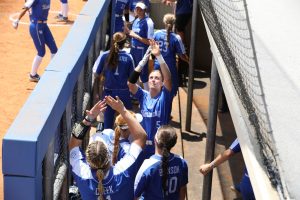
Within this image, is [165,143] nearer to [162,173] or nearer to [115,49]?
[162,173]

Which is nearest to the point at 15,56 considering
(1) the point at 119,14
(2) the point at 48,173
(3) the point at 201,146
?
(1) the point at 119,14

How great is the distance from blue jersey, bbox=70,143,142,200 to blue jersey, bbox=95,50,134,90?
2738mm

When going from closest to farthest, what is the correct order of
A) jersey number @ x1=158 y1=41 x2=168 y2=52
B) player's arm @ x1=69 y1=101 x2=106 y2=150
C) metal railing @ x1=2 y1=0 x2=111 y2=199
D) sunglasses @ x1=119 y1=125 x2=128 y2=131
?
metal railing @ x1=2 y1=0 x2=111 y2=199
player's arm @ x1=69 y1=101 x2=106 y2=150
sunglasses @ x1=119 y1=125 x2=128 y2=131
jersey number @ x1=158 y1=41 x2=168 y2=52

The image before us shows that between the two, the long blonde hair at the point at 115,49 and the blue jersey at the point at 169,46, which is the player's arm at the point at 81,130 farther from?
the blue jersey at the point at 169,46

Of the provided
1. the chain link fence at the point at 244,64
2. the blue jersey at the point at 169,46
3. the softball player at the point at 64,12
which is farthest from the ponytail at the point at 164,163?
the softball player at the point at 64,12

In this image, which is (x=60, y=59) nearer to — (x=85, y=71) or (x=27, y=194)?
(x=85, y=71)

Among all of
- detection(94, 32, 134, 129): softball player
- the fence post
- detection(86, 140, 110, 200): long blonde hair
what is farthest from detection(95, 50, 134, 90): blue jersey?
detection(86, 140, 110, 200): long blonde hair

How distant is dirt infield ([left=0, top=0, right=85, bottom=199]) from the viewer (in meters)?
9.41

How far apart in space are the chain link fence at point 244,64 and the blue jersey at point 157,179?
3.19ft

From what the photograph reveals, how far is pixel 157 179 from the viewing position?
4.67m

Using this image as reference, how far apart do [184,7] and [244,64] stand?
672 cm

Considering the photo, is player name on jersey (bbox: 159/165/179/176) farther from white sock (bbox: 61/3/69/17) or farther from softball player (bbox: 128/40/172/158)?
white sock (bbox: 61/3/69/17)

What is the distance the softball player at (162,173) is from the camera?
4.62m

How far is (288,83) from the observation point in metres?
3.87
